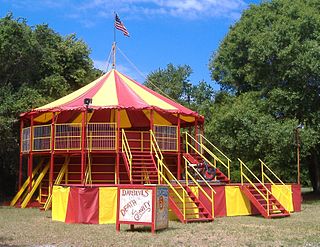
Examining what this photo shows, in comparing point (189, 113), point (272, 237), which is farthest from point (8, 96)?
point (272, 237)

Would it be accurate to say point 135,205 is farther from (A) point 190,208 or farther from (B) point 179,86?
(B) point 179,86

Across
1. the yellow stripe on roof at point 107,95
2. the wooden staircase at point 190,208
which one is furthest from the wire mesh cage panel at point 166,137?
the wooden staircase at point 190,208

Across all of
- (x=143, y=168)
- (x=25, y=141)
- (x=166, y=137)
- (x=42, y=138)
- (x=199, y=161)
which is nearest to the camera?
(x=143, y=168)

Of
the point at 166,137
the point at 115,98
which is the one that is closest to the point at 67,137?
the point at 115,98

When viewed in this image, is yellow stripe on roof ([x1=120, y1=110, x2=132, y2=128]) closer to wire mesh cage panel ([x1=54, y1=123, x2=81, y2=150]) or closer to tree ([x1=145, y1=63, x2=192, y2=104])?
wire mesh cage panel ([x1=54, y1=123, x2=81, y2=150])

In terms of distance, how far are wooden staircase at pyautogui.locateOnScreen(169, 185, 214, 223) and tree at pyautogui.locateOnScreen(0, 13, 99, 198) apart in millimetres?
11933

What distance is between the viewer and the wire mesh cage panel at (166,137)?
79.5 feet

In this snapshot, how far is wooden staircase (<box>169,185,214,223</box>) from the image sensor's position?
58.3ft

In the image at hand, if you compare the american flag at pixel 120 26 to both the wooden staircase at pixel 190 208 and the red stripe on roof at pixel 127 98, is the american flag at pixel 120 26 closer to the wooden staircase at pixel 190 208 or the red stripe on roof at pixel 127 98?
the red stripe on roof at pixel 127 98

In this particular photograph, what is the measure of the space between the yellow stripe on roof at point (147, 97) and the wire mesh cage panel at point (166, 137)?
127 cm

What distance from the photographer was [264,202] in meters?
21.0

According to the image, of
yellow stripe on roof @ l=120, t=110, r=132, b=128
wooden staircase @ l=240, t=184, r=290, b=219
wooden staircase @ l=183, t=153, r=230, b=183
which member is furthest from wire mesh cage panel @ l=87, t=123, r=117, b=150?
wooden staircase @ l=240, t=184, r=290, b=219

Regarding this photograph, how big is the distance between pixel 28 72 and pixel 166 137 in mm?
11823

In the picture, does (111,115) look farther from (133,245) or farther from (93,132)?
(133,245)
